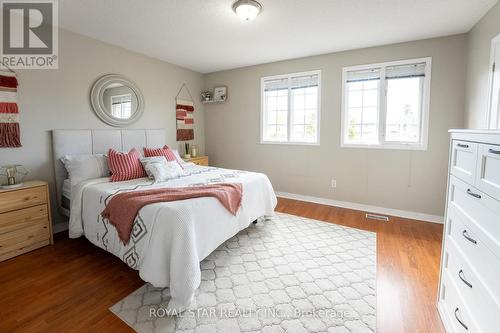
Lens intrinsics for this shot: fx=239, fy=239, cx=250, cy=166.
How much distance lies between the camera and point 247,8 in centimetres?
228

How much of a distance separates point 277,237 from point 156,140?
2.59 m

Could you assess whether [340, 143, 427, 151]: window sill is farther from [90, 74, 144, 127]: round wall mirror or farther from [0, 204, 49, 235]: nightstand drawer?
[0, 204, 49, 235]: nightstand drawer

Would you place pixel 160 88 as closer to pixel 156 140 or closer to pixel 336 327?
pixel 156 140

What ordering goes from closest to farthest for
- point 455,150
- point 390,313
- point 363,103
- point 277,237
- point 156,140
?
point 455,150, point 390,313, point 277,237, point 363,103, point 156,140

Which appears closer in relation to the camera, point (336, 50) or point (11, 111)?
point (11, 111)

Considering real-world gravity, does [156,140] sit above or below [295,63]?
below

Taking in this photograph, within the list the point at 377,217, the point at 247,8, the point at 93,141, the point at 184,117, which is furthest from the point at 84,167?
the point at 377,217

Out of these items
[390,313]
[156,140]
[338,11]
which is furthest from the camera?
[156,140]

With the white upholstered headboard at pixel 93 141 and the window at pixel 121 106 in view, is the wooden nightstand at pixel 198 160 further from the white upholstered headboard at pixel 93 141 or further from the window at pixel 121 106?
the window at pixel 121 106

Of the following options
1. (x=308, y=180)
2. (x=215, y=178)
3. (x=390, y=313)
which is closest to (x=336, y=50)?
(x=308, y=180)

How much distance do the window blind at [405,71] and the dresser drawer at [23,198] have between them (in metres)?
4.58

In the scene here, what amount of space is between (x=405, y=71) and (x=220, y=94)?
3.19 m

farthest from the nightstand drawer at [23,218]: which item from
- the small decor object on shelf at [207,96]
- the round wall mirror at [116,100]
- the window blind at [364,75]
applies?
the window blind at [364,75]

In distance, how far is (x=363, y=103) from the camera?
144 inches
